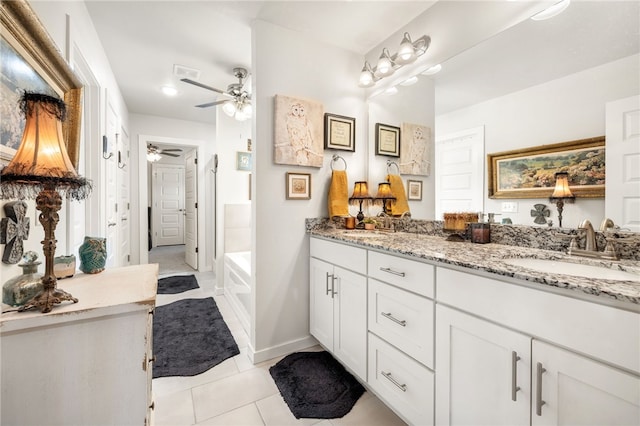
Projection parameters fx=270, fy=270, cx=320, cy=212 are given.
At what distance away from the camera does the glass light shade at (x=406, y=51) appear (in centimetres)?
187

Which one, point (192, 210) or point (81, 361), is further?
point (192, 210)

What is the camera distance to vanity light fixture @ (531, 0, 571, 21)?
127 centimetres

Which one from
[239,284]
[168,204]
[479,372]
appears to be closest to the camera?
[479,372]

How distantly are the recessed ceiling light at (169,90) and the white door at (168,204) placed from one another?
4732mm

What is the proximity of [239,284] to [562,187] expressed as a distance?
2.51 meters

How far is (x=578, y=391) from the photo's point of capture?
2.47 ft

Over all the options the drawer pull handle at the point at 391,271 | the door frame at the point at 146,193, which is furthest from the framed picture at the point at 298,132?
the door frame at the point at 146,193

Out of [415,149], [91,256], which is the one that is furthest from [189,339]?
[415,149]

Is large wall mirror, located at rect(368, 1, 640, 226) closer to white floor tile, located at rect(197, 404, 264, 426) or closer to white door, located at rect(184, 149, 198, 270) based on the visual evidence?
white floor tile, located at rect(197, 404, 264, 426)

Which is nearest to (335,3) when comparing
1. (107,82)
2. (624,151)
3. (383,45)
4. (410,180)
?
(383,45)

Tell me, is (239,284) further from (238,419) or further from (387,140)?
(387,140)

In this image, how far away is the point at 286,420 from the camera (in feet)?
4.66

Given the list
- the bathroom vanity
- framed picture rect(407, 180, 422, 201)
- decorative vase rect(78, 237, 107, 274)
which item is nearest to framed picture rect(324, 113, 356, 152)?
framed picture rect(407, 180, 422, 201)

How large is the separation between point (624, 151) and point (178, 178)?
8436mm
